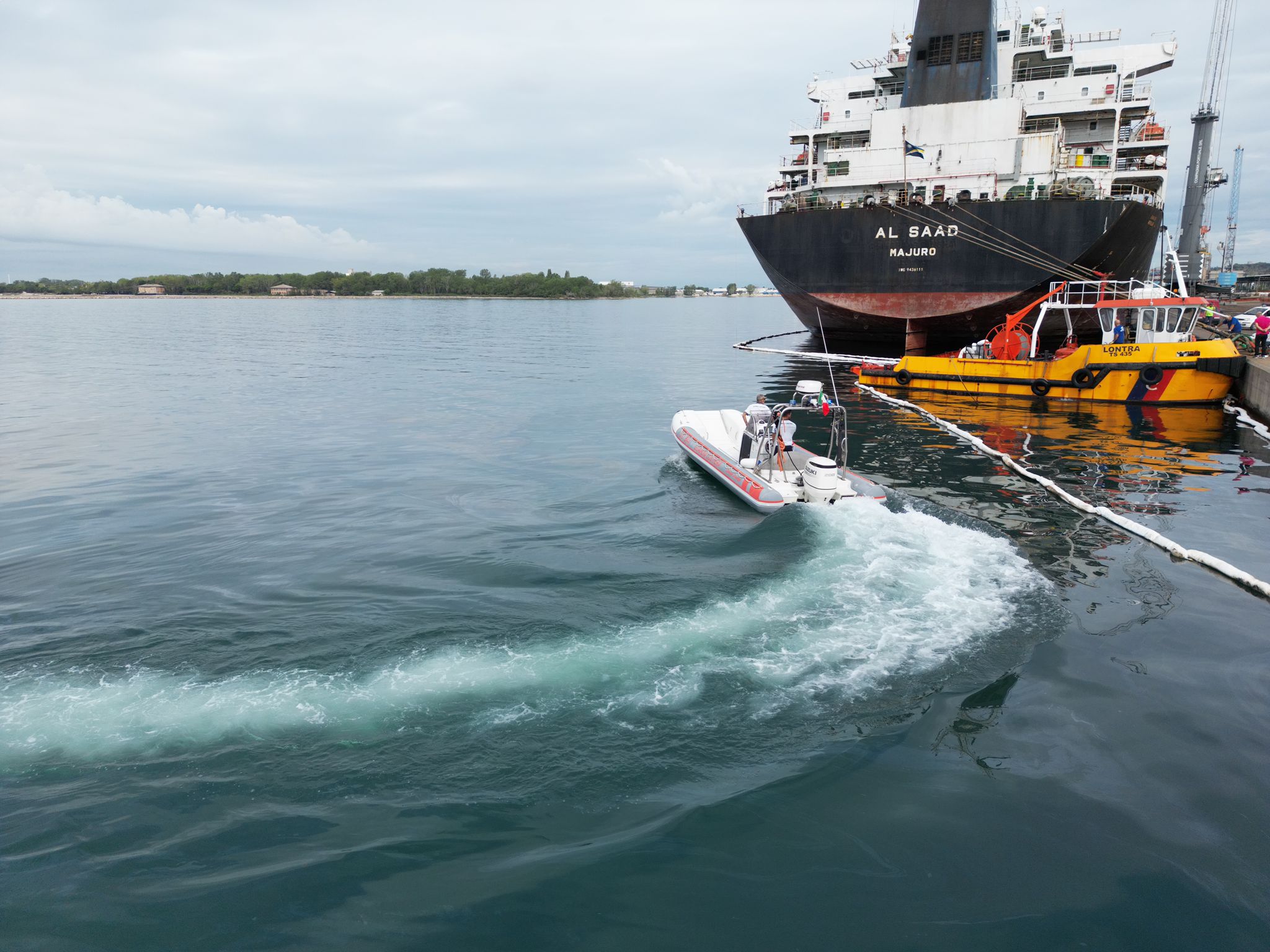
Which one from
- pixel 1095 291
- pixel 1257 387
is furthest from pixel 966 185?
pixel 1257 387

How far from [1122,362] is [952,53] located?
18.6 metres

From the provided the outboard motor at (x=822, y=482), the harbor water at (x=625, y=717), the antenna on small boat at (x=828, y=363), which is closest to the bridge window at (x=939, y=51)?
the antenna on small boat at (x=828, y=363)

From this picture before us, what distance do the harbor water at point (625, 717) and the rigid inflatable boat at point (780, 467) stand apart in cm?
41

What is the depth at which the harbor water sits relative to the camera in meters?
4.68

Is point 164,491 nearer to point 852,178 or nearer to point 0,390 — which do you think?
point 0,390

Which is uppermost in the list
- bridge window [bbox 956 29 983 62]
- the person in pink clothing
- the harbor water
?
bridge window [bbox 956 29 983 62]

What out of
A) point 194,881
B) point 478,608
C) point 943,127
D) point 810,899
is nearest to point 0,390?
point 478,608

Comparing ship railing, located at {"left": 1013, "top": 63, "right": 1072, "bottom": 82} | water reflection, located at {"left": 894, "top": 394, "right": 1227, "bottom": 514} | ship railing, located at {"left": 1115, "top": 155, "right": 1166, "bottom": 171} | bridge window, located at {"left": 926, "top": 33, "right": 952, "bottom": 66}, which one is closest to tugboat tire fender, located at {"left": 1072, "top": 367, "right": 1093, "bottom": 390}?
water reflection, located at {"left": 894, "top": 394, "right": 1227, "bottom": 514}

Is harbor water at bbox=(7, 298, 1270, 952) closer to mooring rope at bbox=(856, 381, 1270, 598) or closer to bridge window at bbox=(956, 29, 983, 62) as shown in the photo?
mooring rope at bbox=(856, 381, 1270, 598)

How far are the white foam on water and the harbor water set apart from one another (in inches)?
1.7

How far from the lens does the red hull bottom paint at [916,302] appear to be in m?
29.7

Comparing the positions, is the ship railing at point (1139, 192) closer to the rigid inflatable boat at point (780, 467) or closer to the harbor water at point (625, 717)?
the harbor water at point (625, 717)

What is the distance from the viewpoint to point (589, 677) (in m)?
7.19

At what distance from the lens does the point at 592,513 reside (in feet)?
43.1
